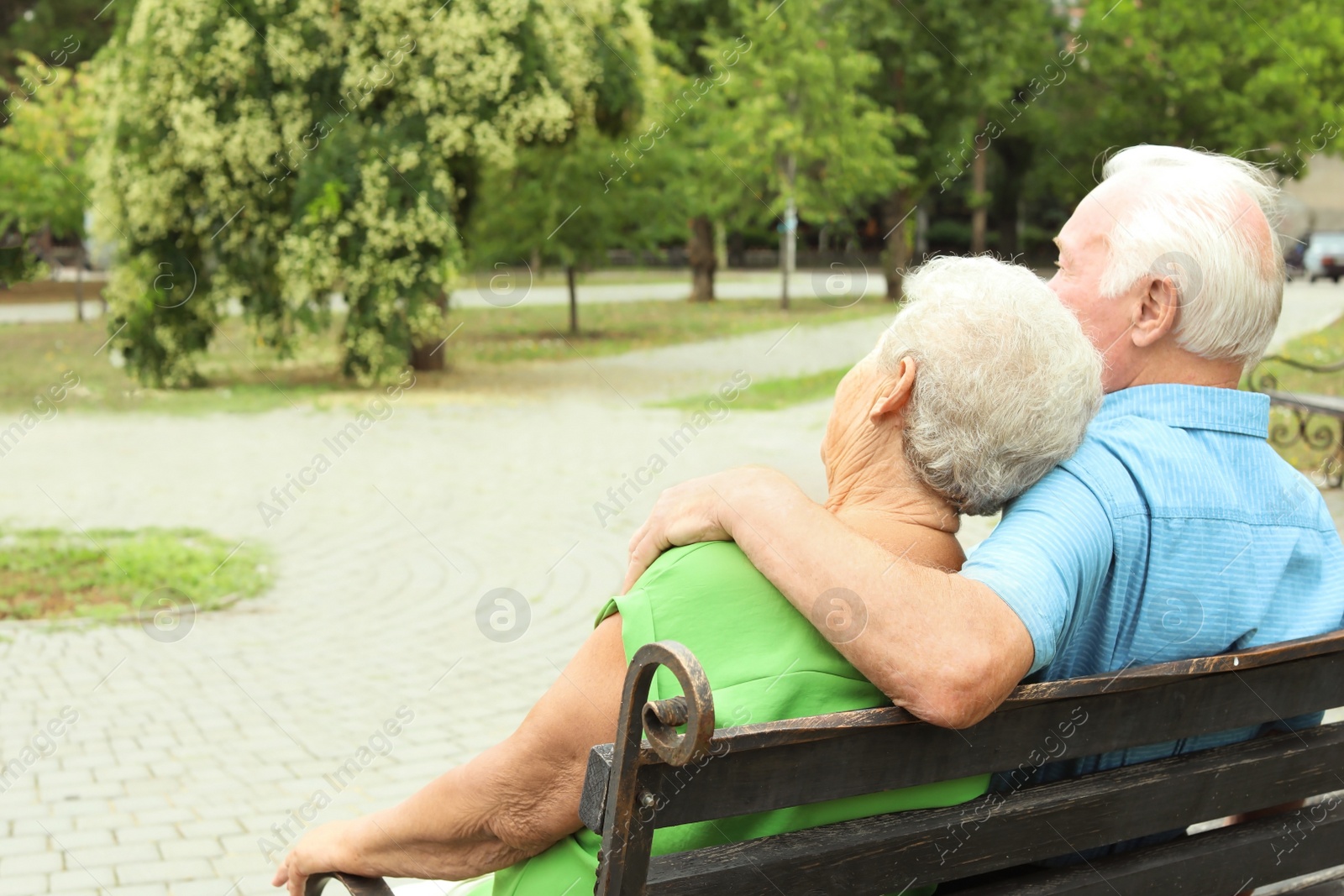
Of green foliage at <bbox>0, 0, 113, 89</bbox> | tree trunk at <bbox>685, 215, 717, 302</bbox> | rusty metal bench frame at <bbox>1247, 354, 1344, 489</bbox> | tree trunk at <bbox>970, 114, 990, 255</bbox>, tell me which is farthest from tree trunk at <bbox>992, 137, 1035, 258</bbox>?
rusty metal bench frame at <bbox>1247, 354, 1344, 489</bbox>

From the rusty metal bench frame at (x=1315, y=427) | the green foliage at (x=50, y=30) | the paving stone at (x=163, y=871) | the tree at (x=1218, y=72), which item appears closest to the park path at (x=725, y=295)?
the tree at (x=1218, y=72)

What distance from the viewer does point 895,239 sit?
1375 inches

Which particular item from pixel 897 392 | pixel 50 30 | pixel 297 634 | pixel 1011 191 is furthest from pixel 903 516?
pixel 1011 191

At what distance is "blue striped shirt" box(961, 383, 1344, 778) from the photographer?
5.80 feet

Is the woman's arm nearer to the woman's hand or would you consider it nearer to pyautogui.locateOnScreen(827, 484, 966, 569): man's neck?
the woman's hand

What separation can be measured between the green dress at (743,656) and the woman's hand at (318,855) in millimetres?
675

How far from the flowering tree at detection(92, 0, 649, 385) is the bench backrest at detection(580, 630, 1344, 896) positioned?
1316cm

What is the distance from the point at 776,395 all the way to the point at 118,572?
911 centimetres

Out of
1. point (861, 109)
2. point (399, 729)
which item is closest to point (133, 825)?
point (399, 729)

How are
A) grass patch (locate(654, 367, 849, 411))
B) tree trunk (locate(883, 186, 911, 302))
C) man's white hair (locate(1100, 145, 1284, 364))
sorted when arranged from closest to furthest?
man's white hair (locate(1100, 145, 1284, 364))
grass patch (locate(654, 367, 849, 411))
tree trunk (locate(883, 186, 911, 302))

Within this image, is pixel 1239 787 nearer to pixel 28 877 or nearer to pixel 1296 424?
pixel 28 877

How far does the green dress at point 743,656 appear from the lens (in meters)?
1.65

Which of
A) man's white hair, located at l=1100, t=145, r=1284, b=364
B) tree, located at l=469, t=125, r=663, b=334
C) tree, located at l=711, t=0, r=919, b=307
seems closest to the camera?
man's white hair, located at l=1100, t=145, r=1284, b=364

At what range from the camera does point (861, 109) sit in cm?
3095
